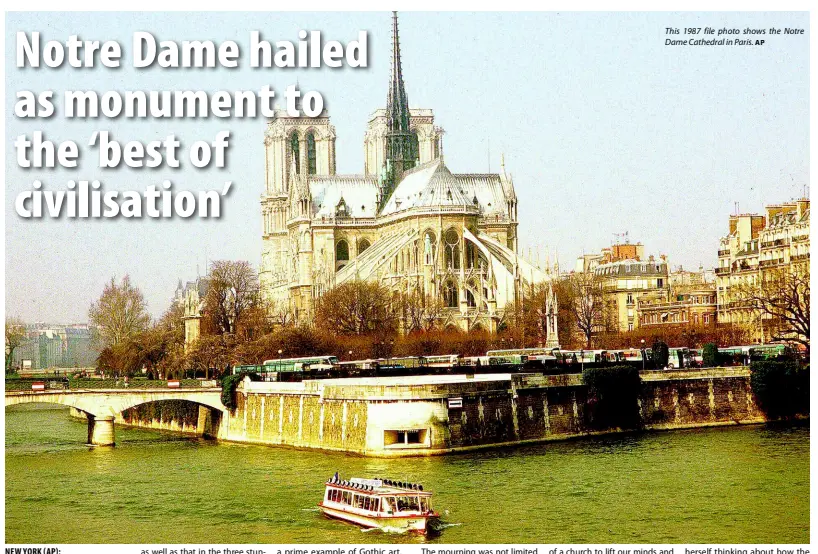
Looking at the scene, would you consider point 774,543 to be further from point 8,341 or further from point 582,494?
point 8,341

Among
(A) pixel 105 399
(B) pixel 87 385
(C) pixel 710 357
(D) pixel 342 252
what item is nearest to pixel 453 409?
(A) pixel 105 399

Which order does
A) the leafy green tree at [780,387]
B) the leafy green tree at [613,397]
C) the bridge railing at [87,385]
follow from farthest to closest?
the bridge railing at [87,385]
the leafy green tree at [780,387]
the leafy green tree at [613,397]

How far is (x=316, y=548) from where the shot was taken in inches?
1313

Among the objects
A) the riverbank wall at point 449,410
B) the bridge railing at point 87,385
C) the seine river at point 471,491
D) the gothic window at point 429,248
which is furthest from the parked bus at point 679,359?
the gothic window at point 429,248

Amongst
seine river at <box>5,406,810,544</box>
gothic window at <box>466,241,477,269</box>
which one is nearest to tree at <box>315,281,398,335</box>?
gothic window at <box>466,241,477,269</box>

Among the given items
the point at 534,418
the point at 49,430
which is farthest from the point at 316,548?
the point at 49,430

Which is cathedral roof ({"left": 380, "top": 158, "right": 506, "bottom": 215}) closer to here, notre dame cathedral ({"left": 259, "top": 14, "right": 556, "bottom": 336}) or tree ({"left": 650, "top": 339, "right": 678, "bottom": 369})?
notre dame cathedral ({"left": 259, "top": 14, "right": 556, "bottom": 336})

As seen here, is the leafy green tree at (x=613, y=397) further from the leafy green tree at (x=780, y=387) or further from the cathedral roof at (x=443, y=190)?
the cathedral roof at (x=443, y=190)

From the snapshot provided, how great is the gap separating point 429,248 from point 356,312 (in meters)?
12.9

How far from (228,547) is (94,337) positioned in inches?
2968

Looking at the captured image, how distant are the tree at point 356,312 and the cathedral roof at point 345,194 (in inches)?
934

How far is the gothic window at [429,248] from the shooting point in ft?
320

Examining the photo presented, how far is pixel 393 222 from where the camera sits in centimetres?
10581

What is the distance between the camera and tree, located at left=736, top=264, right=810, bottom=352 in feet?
214
